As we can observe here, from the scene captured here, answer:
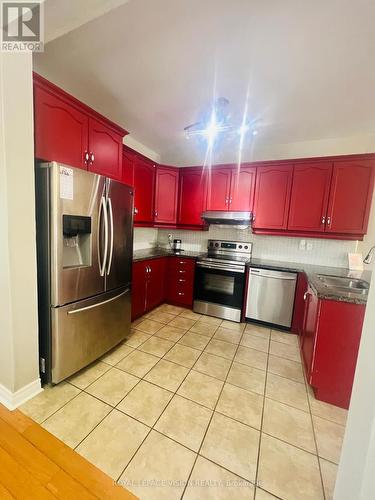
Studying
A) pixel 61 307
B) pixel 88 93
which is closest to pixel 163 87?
pixel 88 93

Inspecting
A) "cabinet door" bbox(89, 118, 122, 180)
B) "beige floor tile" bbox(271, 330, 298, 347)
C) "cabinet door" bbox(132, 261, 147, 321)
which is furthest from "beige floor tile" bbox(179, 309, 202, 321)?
"cabinet door" bbox(89, 118, 122, 180)

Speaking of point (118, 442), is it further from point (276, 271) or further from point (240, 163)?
point (240, 163)

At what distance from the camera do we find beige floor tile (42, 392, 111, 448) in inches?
50.3

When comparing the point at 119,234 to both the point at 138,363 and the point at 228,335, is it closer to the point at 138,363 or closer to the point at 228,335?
the point at 138,363

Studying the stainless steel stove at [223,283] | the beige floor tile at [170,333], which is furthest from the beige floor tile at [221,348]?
the stainless steel stove at [223,283]

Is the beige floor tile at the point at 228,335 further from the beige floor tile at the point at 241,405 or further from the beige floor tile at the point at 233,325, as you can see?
the beige floor tile at the point at 241,405

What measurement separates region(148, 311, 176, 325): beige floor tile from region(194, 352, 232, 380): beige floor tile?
0.86 meters

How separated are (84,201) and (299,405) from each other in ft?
7.46

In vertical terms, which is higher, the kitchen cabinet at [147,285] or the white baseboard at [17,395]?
the kitchen cabinet at [147,285]

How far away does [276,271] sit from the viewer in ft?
8.82

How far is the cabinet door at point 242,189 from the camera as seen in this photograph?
3016 mm

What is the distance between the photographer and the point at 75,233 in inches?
65.6

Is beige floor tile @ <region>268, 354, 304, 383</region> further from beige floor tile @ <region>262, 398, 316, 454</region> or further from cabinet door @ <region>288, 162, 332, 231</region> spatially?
cabinet door @ <region>288, 162, 332, 231</region>

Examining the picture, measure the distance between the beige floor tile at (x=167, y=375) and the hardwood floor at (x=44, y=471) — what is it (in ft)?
2.26
